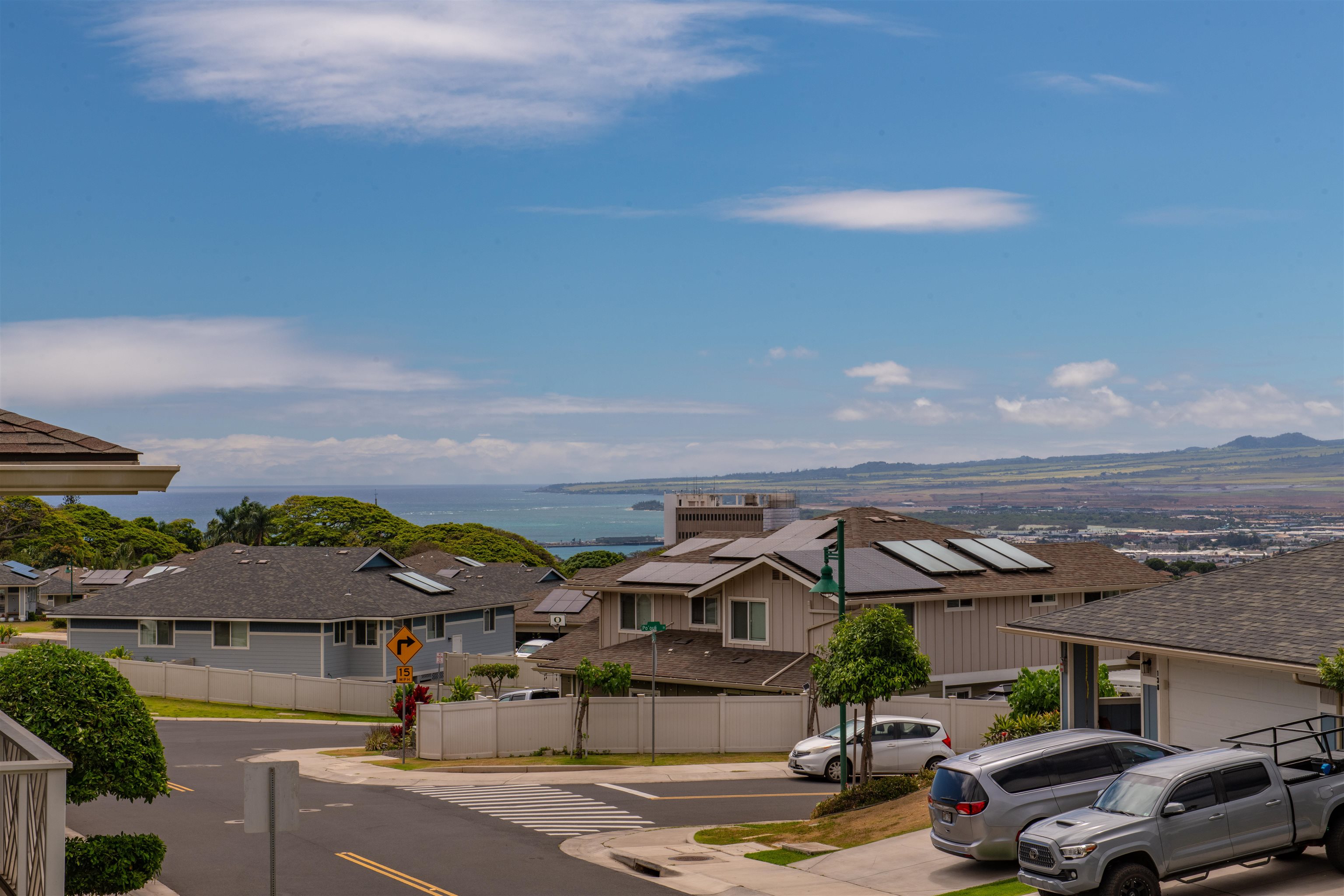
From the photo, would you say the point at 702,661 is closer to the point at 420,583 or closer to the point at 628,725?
the point at 628,725

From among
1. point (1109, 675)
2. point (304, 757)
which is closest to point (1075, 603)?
point (1109, 675)

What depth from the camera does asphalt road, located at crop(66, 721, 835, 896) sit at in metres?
20.0

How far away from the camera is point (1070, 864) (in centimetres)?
1530

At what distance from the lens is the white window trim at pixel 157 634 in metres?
59.1

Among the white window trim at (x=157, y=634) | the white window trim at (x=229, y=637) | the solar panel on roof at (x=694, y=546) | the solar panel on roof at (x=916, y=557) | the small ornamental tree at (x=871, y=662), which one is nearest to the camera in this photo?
the small ornamental tree at (x=871, y=662)

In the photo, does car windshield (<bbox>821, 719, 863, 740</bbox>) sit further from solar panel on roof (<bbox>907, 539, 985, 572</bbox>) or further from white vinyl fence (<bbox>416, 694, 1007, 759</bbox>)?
solar panel on roof (<bbox>907, 539, 985, 572</bbox>)

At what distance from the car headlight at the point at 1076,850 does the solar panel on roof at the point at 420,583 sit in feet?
165

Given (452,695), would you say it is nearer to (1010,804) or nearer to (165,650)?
(165,650)

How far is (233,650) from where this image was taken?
5806 cm

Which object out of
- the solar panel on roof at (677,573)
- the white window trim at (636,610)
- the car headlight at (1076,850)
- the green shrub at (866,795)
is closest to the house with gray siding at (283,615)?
the white window trim at (636,610)

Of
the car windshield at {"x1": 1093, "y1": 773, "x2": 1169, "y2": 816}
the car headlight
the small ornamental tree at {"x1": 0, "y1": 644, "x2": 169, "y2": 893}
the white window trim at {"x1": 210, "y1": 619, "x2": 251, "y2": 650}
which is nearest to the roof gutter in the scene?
the car windshield at {"x1": 1093, "y1": 773, "x2": 1169, "y2": 816}

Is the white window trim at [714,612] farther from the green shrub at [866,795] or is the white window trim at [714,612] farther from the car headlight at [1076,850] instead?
the car headlight at [1076,850]

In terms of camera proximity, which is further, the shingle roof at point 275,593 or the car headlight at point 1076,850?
the shingle roof at point 275,593

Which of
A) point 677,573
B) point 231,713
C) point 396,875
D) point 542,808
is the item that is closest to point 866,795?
point 542,808
